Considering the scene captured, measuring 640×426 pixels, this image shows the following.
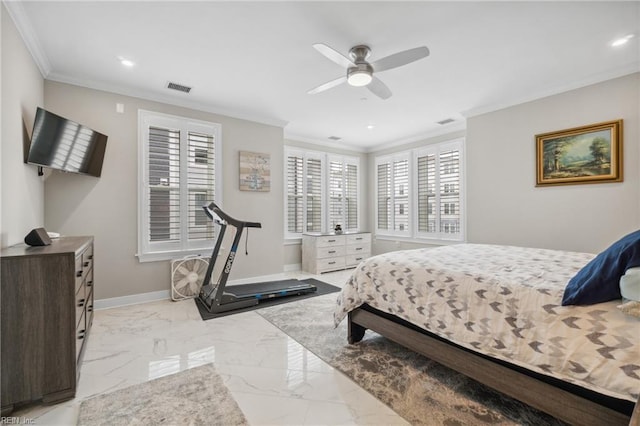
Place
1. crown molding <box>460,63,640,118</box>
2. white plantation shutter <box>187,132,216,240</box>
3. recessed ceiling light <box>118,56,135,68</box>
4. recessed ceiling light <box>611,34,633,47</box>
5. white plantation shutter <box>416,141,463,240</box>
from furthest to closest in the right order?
white plantation shutter <box>416,141,463,240</box> → white plantation shutter <box>187,132,216,240</box> → crown molding <box>460,63,640,118</box> → recessed ceiling light <box>118,56,135,68</box> → recessed ceiling light <box>611,34,633,47</box>

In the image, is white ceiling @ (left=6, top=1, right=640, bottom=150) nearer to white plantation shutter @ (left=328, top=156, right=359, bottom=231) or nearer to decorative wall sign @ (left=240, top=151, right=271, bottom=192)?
decorative wall sign @ (left=240, top=151, right=271, bottom=192)

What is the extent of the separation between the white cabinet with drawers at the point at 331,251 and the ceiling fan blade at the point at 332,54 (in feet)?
11.6

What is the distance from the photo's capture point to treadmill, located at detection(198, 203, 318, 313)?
11.3ft

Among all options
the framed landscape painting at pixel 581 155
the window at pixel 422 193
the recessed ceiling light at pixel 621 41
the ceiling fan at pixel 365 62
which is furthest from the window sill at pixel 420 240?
the ceiling fan at pixel 365 62

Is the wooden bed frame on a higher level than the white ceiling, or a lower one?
lower

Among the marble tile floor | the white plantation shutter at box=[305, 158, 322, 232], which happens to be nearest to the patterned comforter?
the marble tile floor

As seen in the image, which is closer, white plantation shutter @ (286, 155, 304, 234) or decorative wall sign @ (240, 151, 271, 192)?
decorative wall sign @ (240, 151, 271, 192)

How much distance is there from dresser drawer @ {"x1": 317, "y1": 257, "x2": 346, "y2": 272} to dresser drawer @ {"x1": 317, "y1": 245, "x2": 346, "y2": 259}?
0.27 ft

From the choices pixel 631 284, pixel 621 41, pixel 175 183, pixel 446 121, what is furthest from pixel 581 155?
pixel 175 183

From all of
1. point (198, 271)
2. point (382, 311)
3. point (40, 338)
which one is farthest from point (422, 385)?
point (198, 271)

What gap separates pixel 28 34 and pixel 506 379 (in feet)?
14.6

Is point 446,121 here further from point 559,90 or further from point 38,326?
point 38,326

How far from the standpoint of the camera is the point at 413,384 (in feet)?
6.51

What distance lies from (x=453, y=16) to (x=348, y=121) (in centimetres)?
276
